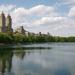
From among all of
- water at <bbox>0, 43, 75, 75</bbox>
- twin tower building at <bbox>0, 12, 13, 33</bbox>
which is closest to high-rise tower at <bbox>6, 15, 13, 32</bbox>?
twin tower building at <bbox>0, 12, 13, 33</bbox>

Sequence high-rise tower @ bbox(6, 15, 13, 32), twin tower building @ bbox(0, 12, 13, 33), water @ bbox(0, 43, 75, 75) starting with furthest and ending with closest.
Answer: high-rise tower @ bbox(6, 15, 13, 32), twin tower building @ bbox(0, 12, 13, 33), water @ bbox(0, 43, 75, 75)

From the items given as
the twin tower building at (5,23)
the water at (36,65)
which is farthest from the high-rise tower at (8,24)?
the water at (36,65)

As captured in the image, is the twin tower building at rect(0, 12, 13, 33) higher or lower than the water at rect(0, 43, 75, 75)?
higher

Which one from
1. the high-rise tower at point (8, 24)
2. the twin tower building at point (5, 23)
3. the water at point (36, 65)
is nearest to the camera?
the water at point (36, 65)

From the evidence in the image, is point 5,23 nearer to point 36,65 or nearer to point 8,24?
point 8,24

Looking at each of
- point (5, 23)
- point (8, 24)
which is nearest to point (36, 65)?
point (8, 24)

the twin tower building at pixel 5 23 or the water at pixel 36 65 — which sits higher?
the twin tower building at pixel 5 23

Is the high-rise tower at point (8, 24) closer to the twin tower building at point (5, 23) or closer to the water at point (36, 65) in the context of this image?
the twin tower building at point (5, 23)

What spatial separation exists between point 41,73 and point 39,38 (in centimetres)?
15679

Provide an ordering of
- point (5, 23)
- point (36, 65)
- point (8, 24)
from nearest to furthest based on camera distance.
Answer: point (36, 65)
point (8, 24)
point (5, 23)

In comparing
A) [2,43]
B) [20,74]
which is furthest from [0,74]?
[2,43]

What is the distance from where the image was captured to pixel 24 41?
14662 cm

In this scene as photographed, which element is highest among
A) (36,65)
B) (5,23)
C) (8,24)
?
(5,23)

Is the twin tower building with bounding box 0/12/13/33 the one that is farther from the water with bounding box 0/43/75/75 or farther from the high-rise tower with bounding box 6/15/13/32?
the water with bounding box 0/43/75/75
